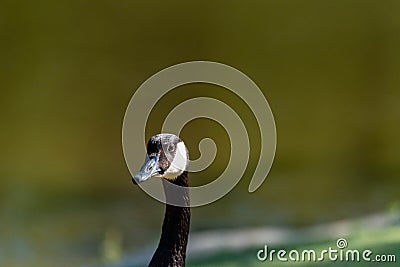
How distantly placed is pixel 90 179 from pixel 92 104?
0.33m

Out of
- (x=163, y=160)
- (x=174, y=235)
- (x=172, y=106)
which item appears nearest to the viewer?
(x=163, y=160)

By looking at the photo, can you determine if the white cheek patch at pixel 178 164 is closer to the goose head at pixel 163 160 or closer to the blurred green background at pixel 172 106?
the goose head at pixel 163 160

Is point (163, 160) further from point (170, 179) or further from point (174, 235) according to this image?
point (174, 235)

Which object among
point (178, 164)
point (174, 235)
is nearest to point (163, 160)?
point (178, 164)

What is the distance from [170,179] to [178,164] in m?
0.07

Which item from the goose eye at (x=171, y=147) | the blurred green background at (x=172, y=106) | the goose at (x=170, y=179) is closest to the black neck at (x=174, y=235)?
the goose at (x=170, y=179)

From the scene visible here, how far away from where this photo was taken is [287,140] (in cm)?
304

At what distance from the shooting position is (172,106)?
3.01m

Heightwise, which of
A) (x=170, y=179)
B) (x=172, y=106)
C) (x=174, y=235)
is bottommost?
(x=174, y=235)

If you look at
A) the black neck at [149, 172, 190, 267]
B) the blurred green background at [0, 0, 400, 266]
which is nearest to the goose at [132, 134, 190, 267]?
the black neck at [149, 172, 190, 267]

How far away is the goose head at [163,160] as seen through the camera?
8.21 ft

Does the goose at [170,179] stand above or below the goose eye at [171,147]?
below

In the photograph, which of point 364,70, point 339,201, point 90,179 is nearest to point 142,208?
point 90,179

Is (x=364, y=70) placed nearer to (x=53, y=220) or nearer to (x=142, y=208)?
(x=142, y=208)
